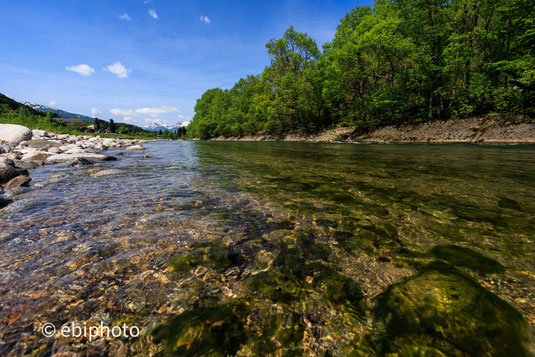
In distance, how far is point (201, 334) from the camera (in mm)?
1453

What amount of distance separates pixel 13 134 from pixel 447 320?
27.3 meters

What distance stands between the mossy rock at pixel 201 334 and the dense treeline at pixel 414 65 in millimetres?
26693

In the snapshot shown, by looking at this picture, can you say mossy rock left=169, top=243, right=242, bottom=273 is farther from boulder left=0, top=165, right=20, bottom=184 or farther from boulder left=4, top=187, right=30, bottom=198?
boulder left=0, top=165, right=20, bottom=184

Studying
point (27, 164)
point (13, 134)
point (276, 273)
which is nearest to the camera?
point (276, 273)

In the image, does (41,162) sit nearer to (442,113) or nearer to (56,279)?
(56,279)

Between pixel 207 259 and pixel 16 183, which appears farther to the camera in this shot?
pixel 16 183

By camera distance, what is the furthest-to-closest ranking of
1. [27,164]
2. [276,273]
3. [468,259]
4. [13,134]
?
[13,134], [27,164], [468,259], [276,273]

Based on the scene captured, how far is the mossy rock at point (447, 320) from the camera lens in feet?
4.41

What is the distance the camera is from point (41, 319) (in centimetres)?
154

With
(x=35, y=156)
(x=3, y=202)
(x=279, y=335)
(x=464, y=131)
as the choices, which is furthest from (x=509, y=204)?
(x=464, y=131)

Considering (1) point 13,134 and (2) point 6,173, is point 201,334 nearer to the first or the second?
(2) point 6,173

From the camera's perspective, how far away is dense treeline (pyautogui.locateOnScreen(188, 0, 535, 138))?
18.6m

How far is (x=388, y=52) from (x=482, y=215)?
91.7 feet

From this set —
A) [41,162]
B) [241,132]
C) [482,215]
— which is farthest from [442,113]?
[241,132]
